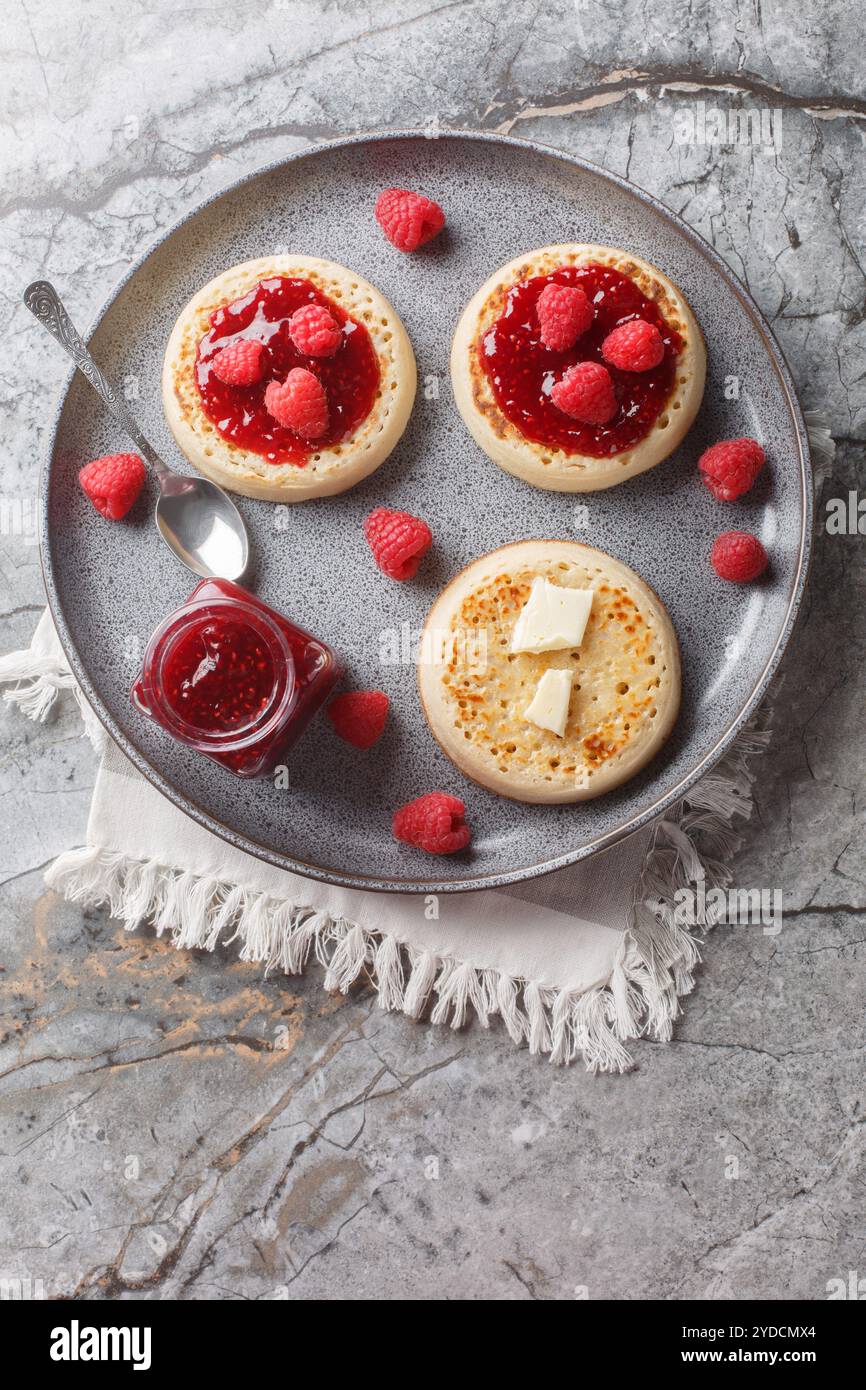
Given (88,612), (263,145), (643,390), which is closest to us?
(643,390)

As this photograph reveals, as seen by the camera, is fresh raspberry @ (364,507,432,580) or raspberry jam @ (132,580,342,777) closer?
raspberry jam @ (132,580,342,777)

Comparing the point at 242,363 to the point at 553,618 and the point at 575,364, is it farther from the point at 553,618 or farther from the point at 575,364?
the point at 553,618

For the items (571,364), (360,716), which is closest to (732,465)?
(571,364)

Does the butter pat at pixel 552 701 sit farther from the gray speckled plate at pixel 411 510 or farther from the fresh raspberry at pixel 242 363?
the fresh raspberry at pixel 242 363

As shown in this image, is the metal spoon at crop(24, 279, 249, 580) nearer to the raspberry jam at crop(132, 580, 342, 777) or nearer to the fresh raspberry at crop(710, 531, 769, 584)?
the raspberry jam at crop(132, 580, 342, 777)

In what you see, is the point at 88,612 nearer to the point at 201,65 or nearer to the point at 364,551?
the point at 364,551

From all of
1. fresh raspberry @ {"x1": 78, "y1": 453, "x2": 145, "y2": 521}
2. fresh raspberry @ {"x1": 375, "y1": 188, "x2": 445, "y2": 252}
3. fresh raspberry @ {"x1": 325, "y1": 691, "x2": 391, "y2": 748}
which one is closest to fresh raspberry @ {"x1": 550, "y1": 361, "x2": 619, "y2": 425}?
fresh raspberry @ {"x1": 375, "y1": 188, "x2": 445, "y2": 252}
